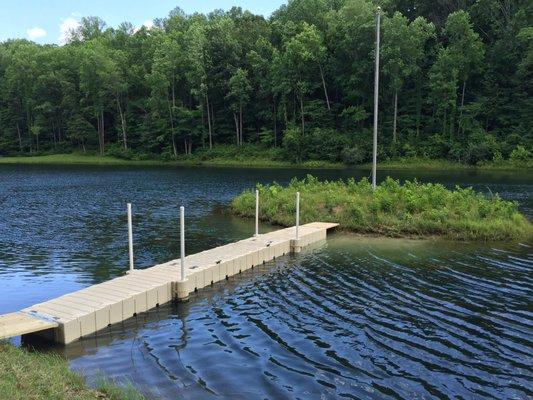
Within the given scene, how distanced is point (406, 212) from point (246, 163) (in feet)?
139

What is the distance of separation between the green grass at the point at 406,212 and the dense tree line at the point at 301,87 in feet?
109

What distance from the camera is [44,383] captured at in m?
5.95

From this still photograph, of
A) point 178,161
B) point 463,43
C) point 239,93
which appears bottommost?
point 178,161

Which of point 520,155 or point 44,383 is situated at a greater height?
point 520,155

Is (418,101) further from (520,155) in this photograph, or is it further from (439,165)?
(520,155)

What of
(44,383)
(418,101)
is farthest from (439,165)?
(44,383)

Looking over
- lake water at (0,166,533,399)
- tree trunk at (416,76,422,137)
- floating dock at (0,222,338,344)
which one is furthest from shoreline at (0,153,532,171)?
floating dock at (0,222,338,344)

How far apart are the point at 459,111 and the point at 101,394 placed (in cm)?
5616

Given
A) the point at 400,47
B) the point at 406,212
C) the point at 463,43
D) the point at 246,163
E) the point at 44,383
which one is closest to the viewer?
the point at 44,383

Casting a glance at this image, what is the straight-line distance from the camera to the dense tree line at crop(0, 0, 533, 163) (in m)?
53.2

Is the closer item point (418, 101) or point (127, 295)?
point (127, 295)

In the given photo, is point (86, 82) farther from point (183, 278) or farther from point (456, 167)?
point (183, 278)

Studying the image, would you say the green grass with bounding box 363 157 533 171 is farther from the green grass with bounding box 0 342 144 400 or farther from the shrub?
the green grass with bounding box 0 342 144 400

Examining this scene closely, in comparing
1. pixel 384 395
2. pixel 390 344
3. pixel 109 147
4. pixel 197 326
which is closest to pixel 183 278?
pixel 197 326
